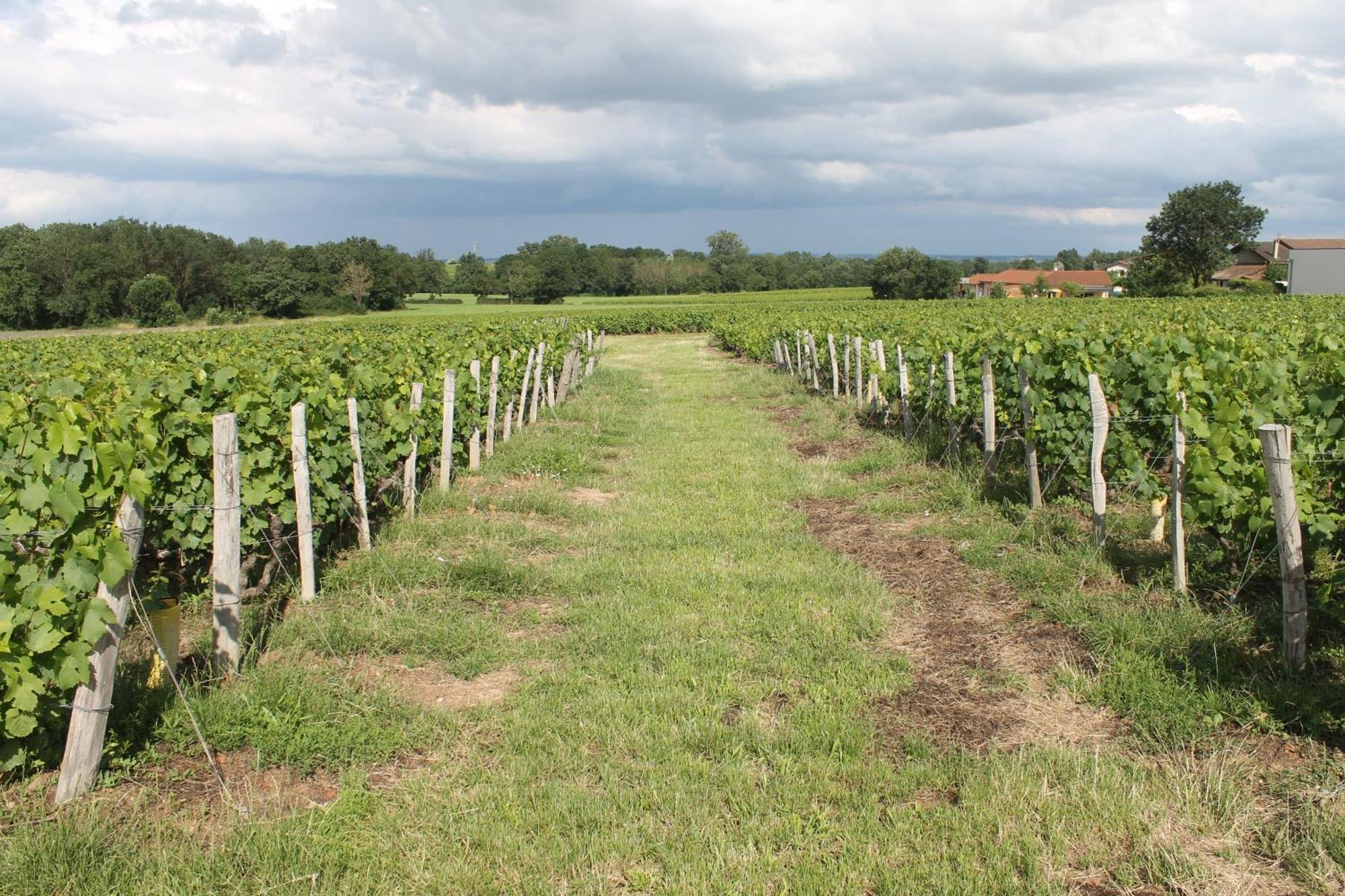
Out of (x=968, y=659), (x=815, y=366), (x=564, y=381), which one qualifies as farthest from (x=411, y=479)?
(x=815, y=366)

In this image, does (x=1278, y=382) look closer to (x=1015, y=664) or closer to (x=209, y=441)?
(x=1015, y=664)

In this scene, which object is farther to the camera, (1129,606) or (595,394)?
(595,394)

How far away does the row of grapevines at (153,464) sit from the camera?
353 cm

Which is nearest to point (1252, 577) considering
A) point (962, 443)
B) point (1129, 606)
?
point (1129, 606)

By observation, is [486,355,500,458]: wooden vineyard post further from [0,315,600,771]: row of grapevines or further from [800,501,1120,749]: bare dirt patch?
[800,501,1120,749]: bare dirt patch

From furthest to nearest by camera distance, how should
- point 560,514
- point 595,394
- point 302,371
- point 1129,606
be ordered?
point 595,394 → point 560,514 → point 302,371 → point 1129,606

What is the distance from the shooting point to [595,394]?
809 inches

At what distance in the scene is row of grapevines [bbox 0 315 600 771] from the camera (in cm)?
353

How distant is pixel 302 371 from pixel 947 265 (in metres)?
81.4

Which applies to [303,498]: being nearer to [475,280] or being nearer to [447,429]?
[447,429]

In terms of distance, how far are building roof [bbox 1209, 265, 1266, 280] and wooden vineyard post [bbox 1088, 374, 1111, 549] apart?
328 ft

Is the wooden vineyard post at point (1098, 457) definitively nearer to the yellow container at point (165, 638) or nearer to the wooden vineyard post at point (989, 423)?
the wooden vineyard post at point (989, 423)

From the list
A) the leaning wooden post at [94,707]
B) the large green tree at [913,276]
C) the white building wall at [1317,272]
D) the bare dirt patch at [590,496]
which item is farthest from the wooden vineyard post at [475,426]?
the large green tree at [913,276]

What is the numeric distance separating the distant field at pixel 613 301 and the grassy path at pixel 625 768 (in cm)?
6429
